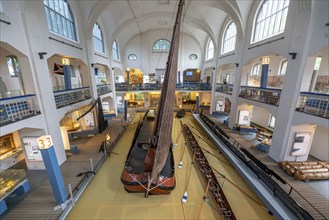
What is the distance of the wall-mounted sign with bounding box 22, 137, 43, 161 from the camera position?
6508 mm

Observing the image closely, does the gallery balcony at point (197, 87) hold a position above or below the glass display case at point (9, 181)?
above

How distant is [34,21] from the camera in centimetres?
604

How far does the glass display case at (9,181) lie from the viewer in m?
4.87

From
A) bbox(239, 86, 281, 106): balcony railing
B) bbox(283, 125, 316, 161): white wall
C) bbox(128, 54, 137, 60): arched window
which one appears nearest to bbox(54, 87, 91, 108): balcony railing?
bbox(239, 86, 281, 106): balcony railing

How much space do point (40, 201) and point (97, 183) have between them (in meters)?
1.88

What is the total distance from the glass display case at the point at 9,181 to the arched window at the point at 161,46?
66.4 ft

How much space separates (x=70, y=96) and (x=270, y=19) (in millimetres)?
13127

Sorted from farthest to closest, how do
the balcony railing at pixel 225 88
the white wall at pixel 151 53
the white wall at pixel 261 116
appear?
1. the white wall at pixel 151 53
2. the balcony railing at pixel 225 88
3. the white wall at pixel 261 116

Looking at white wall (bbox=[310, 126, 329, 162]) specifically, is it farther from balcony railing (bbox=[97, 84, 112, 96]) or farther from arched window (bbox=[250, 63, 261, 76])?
balcony railing (bbox=[97, 84, 112, 96])

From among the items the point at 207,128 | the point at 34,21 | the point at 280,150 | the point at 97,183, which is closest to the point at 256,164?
the point at 280,150

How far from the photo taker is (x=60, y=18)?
8164 millimetres

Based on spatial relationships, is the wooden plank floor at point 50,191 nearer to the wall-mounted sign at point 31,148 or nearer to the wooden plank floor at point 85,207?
the wooden plank floor at point 85,207

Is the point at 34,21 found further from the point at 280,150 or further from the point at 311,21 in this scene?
the point at 280,150

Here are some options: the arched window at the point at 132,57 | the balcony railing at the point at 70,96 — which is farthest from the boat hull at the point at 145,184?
the arched window at the point at 132,57
